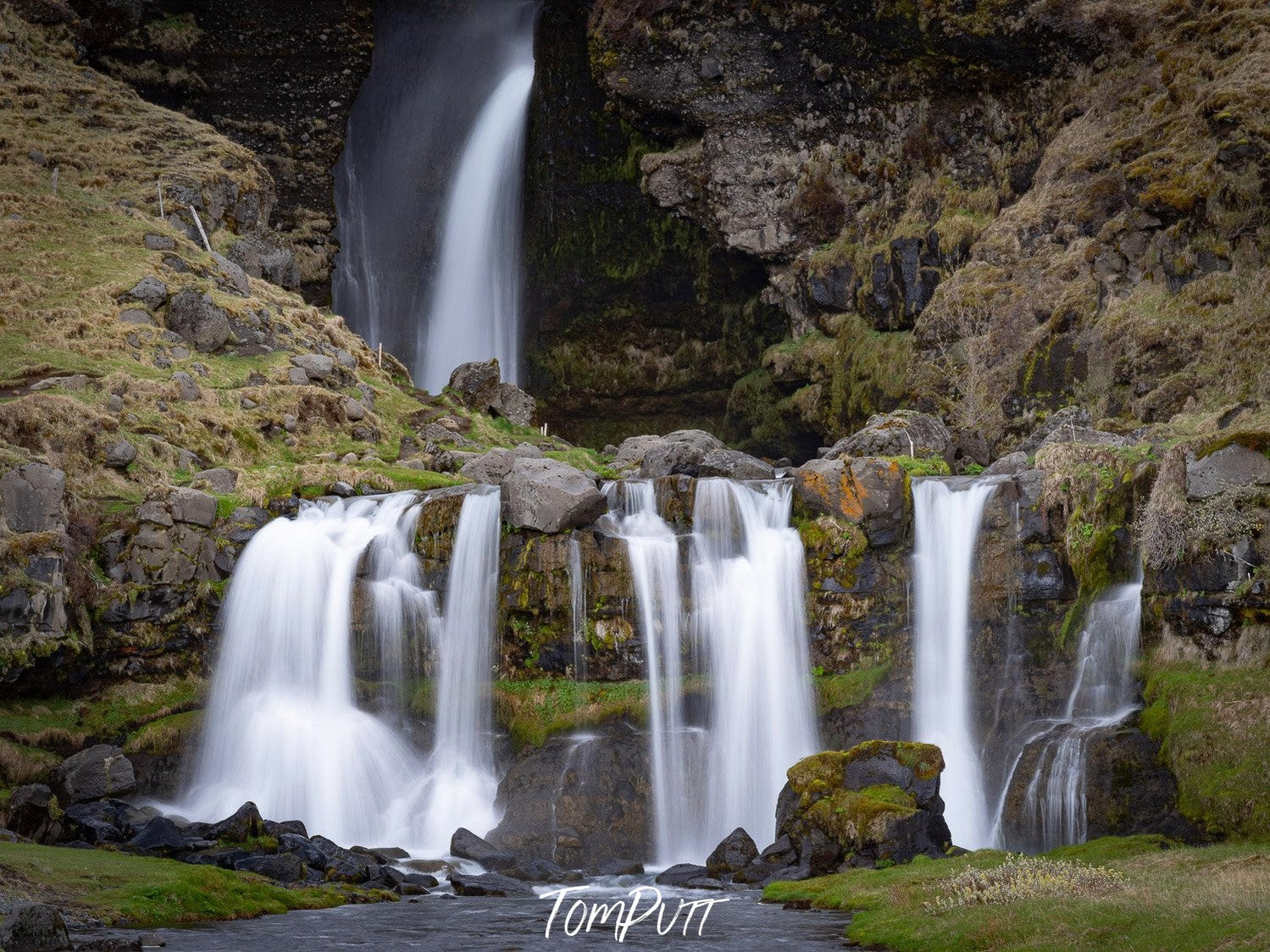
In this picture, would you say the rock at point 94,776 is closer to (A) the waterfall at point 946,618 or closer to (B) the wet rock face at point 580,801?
(B) the wet rock face at point 580,801

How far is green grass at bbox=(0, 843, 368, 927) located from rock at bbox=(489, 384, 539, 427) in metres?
23.2


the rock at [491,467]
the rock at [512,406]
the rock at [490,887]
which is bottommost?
the rock at [490,887]

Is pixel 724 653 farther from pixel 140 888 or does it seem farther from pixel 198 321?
pixel 198 321

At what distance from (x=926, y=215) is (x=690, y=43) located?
429 inches

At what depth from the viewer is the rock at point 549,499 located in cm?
2655

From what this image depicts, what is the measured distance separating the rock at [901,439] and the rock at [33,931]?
72.5ft

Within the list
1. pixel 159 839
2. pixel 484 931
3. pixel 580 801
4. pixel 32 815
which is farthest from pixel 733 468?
pixel 32 815

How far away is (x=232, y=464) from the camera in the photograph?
31.3 meters

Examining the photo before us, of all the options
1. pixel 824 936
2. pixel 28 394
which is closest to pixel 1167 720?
pixel 824 936

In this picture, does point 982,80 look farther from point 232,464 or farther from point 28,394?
point 28,394

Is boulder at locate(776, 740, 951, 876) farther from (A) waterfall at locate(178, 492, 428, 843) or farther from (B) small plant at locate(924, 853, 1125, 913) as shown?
(A) waterfall at locate(178, 492, 428, 843)

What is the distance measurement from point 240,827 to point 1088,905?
13940 millimetres

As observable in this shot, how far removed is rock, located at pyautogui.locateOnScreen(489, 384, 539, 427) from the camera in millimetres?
40438

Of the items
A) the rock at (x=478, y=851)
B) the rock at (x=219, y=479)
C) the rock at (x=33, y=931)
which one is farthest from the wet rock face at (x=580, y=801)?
the rock at (x=33, y=931)
